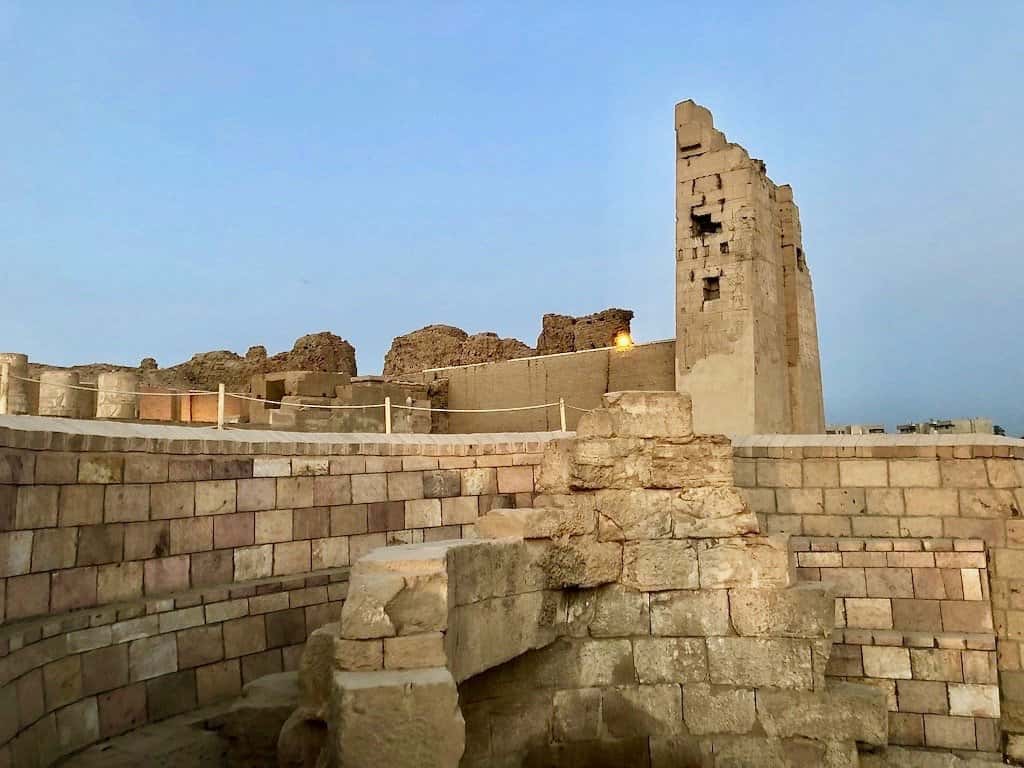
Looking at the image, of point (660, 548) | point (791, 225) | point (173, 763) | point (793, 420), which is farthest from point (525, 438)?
point (791, 225)

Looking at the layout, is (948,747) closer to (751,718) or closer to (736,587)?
(751,718)

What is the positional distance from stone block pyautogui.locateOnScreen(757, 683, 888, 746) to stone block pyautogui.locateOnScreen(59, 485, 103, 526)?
18.3ft

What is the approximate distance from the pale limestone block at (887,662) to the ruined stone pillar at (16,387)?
9.39 m

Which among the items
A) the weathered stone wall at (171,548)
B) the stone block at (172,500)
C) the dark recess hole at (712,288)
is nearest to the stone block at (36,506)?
the weathered stone wall at (171,548)

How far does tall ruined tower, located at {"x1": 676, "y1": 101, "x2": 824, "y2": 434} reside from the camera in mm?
13617

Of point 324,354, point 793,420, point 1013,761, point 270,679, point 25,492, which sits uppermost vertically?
point 324,354

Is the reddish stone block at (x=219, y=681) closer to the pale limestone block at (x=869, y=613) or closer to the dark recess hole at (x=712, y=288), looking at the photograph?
the pale limestone block at (x=869, y=613)

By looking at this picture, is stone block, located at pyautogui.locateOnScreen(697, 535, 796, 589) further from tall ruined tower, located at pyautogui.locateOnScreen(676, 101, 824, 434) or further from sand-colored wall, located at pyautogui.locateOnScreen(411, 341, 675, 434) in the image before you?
sand-colored wall, located at pyautogui.locateOnScreen(411, 341, 675, 434)

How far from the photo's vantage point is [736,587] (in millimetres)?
6215

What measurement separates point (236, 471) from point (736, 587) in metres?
4.71

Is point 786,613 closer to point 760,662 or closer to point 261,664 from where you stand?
point 760,662

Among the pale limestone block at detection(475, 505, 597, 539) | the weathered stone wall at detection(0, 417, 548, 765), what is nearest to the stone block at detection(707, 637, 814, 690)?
the pale limestone block at detection(475, 505, 597, 539)

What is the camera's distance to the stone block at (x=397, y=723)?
393 cm

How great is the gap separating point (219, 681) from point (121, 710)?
0.93 meters
